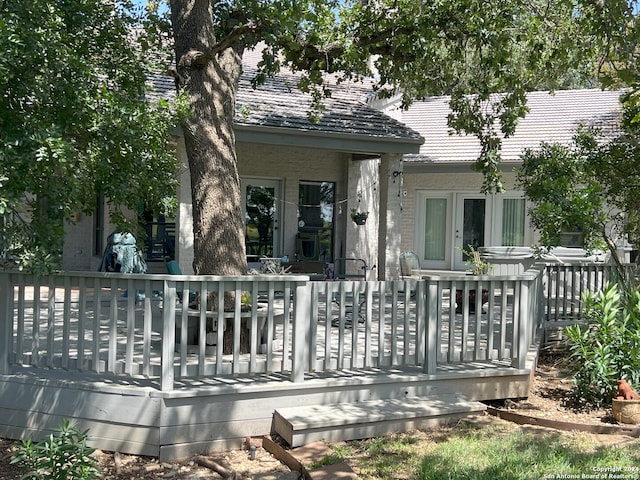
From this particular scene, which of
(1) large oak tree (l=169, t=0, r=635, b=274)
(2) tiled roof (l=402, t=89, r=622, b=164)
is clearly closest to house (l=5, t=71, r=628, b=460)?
(1) large oak tree (l=169, t=0, r=635, b=274)

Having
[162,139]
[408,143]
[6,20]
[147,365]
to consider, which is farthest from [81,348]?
[408,143]

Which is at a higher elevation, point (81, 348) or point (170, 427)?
point (81, 348)

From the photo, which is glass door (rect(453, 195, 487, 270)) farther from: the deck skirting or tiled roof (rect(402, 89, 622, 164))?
the deck skirting

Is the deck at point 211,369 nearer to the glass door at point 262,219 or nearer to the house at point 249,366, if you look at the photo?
the house at point 249,366

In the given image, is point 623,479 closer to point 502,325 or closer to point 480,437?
point 480,437

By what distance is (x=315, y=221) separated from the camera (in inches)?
608

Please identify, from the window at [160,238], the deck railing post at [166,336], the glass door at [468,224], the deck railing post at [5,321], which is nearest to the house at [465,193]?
the glass door at [468,224]

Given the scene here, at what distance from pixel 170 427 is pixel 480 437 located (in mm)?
2562

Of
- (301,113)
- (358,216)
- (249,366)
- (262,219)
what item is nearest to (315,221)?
(262,219)

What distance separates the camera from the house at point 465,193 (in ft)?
58.9

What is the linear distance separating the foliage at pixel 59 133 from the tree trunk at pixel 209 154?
1.10 meters

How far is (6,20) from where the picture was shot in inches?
172

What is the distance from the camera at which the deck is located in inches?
213

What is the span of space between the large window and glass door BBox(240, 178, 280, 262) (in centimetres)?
54
